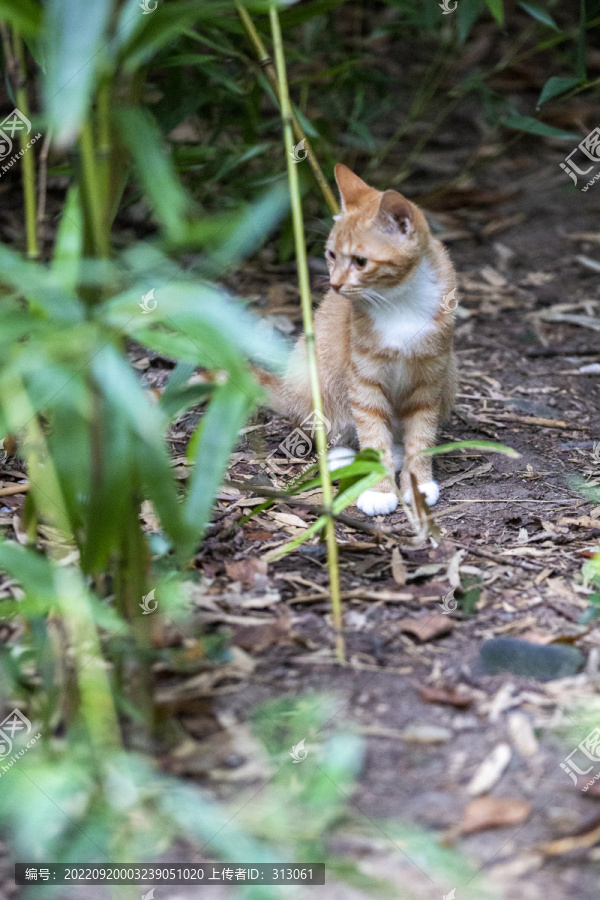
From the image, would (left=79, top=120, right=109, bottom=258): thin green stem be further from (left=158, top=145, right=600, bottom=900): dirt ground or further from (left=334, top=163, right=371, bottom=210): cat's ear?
(left=334, top=163, right=371, bottom=210): cat's ear

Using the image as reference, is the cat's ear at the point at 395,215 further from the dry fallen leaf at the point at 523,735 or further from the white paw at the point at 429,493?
the dry fallen leaf at the point at 523,735

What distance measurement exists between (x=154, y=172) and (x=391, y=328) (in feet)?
6.52

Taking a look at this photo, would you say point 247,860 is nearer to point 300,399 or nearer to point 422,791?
point 422,791

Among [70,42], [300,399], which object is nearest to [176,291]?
[70,42]

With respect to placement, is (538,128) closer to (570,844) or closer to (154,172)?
(154,172)

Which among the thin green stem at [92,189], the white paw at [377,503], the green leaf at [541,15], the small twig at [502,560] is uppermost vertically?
the thin green stem at [92,189]

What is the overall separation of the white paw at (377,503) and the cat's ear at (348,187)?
3.83 ft

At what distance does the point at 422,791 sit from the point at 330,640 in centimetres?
55

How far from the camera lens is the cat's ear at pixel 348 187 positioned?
3.66 meters

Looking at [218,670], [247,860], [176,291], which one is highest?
[176,291]

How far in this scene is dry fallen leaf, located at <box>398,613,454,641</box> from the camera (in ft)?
7.99

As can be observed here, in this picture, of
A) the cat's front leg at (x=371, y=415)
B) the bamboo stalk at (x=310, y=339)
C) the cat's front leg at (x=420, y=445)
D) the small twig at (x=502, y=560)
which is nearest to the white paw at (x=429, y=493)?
the cat's front leg at (x=420, y=445)

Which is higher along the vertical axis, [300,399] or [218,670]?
[218,670]

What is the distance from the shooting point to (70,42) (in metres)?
1.59
